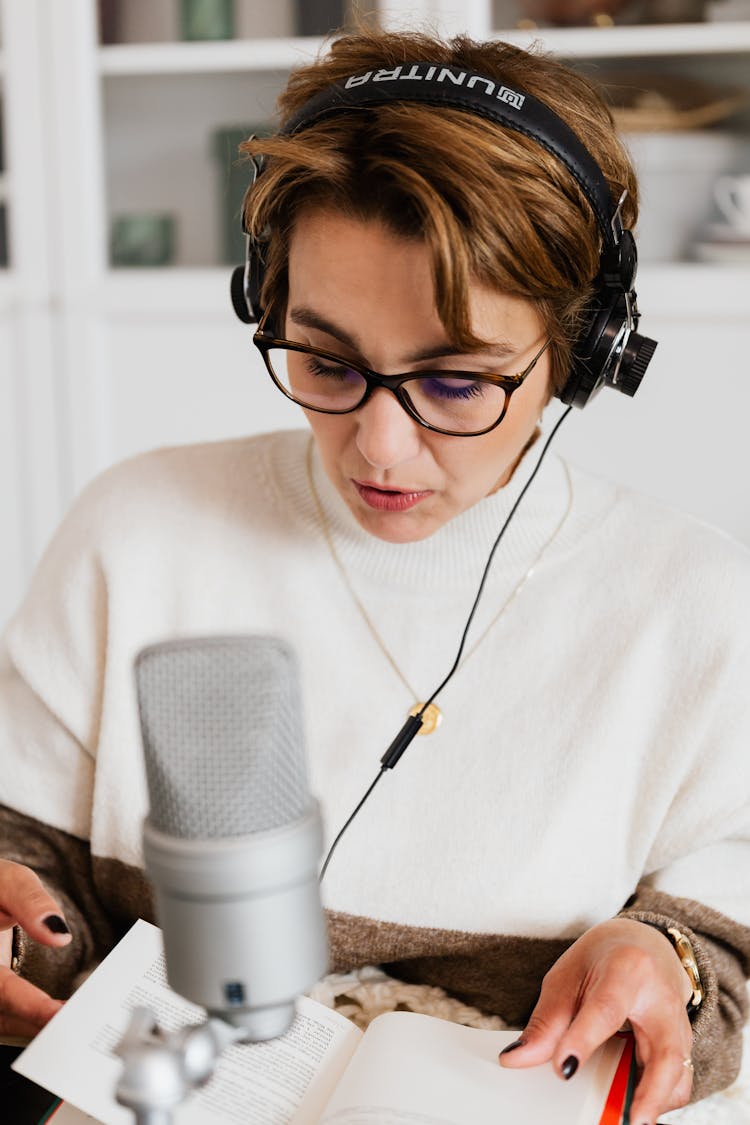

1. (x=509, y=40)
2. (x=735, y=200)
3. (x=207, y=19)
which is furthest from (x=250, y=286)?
(x=207, y=19)

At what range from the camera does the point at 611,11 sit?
7.64ft

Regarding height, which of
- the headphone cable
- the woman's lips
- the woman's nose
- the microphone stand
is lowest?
the headphone cable

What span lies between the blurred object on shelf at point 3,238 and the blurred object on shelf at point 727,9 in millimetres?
1486

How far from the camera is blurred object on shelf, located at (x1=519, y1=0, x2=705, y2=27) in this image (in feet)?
7.61

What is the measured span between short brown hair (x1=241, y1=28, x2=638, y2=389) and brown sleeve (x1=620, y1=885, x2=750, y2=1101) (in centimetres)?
44

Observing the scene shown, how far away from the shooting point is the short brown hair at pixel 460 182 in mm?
881

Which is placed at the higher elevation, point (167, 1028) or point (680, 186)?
point (680, 186)

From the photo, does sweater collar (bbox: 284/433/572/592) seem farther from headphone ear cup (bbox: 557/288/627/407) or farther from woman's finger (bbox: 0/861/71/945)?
woman's finger (bbox: 0/861/71/945)

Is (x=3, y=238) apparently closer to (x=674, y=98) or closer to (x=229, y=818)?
(x=674, y=98)

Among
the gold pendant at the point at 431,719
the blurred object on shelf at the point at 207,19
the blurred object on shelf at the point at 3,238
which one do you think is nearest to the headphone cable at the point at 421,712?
the gold pendant at the point at 431,719

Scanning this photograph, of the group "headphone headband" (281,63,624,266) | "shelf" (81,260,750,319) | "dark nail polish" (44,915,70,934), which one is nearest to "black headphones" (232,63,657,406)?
"headphone headband" (281,63,624,266)

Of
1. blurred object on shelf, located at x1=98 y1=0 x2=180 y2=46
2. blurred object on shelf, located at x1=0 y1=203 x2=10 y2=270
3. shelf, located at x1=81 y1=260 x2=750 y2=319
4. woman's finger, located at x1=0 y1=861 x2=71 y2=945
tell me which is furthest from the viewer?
blurred object on shelf, located at x1=0 y1=203 x2=10 y2=270

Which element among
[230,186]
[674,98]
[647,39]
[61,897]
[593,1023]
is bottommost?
[61,897]

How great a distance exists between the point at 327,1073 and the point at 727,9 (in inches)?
84.5
